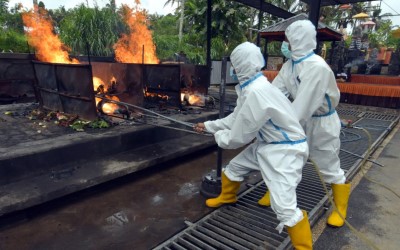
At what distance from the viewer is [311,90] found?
2816 millimetres

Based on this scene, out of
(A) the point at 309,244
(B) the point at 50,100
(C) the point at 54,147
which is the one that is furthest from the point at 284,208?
(B) the point at 50,100

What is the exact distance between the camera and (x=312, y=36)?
9.62 feet

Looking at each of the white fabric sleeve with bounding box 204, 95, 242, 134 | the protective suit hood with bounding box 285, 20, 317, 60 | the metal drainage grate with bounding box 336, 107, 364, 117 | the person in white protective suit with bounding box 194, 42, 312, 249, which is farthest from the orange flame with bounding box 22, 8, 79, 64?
the metal drainage grate with bounding box 336, 107, 364, 117

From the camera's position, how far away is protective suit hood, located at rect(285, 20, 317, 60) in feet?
9.53

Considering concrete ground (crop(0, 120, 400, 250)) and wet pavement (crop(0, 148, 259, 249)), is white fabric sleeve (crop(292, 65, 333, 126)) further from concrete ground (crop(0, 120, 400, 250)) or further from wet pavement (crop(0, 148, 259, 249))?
wet pavement (crop(0, 148, 259, 249))

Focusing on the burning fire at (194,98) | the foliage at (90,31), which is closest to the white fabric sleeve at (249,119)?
the burning fire at (194,98)

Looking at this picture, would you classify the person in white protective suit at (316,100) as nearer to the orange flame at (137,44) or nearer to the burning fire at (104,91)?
the burning fire at (104,91)

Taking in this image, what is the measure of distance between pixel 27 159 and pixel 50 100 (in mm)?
2490

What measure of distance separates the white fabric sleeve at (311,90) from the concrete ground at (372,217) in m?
1.35

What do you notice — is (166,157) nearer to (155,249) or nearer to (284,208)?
(155,249)

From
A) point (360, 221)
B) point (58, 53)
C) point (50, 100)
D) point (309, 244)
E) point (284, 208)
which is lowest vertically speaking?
point (360, 221)

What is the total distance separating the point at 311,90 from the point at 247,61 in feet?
2.65

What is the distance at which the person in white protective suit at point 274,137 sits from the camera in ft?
7.81

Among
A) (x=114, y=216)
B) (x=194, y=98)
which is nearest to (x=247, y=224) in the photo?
(x=114, y=216)
